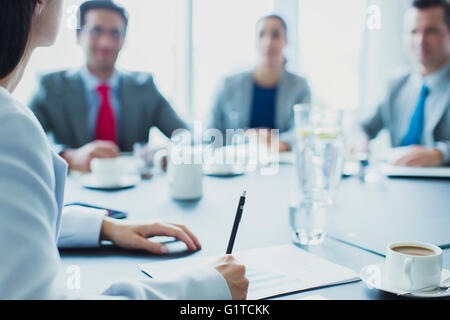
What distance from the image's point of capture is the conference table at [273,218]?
0.84 meters

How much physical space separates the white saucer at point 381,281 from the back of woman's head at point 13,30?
598 mm

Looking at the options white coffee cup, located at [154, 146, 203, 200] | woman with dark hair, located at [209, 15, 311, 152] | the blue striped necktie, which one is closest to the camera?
white coffee cup, located at [154, 146, 203, 200]

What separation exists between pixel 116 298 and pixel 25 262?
0.14 metres

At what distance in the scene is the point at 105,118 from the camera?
231 cm

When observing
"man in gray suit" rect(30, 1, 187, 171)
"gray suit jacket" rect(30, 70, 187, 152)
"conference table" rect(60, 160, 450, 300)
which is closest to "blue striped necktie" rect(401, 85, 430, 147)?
"conference table" rect(60, 160, 450, 300)

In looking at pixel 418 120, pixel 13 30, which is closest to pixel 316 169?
pixel 13 30

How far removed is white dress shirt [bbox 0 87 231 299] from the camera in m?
0.51

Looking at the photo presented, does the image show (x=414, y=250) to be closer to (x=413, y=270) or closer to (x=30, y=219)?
(x=413, y=270)

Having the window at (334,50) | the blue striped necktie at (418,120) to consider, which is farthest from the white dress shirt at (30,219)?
the window at (334,50)

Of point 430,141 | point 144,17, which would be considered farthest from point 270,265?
point 144,17

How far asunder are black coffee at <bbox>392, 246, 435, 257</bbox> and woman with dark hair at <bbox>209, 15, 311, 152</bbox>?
197 centimetres

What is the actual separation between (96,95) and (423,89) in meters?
1.59

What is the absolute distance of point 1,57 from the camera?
67 cm

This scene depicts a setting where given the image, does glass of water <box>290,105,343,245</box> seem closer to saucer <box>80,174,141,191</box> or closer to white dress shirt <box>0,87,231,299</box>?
white dress shirt <box>0,87,231,299</box>
